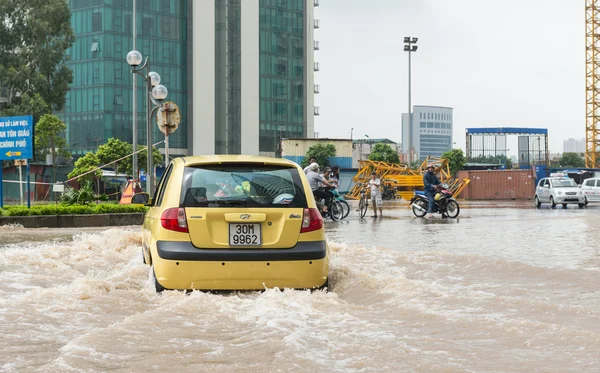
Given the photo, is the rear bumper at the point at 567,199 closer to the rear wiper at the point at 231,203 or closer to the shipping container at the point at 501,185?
the shipping container at the point at 501,185

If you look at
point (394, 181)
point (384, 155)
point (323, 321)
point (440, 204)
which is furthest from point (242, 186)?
point (384, 155)

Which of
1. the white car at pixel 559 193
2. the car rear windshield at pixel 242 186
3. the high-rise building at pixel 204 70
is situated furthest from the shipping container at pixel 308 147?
the car rear windshield at pixel 242 186

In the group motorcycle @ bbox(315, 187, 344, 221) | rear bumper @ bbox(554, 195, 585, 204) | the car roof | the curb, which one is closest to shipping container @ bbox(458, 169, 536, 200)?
rear bumper @ bbox(554, 195, 585, 204)

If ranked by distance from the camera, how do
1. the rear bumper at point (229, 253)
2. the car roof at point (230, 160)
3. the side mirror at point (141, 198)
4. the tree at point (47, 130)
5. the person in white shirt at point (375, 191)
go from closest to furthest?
the rear bumper at point (229, 253) → the car roof at point (230, 160) → the side mirror at point (141, 198) → the person in white shirt at point (375, 191) → the tree at point (47, 130)

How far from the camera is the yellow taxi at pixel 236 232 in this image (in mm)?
6883

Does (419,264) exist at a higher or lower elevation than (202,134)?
lower

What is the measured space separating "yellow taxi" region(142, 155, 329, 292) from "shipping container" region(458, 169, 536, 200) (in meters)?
53.2

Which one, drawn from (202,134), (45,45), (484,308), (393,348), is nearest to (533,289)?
(484,308)

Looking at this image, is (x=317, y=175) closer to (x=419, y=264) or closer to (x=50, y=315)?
(x=419, y=264)

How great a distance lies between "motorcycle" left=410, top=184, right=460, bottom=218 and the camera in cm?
2461

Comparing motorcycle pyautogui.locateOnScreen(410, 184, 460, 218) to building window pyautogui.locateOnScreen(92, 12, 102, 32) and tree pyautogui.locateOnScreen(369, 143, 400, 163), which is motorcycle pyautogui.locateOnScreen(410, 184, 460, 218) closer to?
building window pyautogui.locateOnScreen(92, 12, 102, 32)

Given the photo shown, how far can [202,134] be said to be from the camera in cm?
9481

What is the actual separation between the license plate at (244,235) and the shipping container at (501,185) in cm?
5350

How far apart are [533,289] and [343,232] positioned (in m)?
9.76
